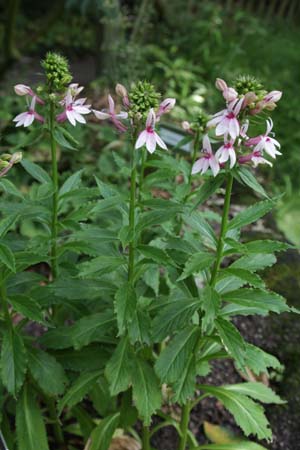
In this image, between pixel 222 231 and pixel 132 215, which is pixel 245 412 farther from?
pixel 132 215

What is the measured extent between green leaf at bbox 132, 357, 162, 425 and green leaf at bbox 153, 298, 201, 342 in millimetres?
177

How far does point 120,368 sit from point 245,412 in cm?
49

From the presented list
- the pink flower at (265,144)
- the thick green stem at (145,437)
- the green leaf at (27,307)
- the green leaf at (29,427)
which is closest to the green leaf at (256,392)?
the thick green stem at (145,437)

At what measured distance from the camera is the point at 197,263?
1695 mm

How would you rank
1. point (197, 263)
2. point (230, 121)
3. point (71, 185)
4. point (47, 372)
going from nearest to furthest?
point (230, 121) < point (197, 263) < point (47, 372) < point (71, 185)

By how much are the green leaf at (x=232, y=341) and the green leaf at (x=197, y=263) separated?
0.21m

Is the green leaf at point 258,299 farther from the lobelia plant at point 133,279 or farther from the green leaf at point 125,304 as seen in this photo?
the green leaf at point 125,304

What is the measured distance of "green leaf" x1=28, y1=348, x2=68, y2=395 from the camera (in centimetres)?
193

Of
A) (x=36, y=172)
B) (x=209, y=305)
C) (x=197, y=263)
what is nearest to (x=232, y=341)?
(x=209, y=305)

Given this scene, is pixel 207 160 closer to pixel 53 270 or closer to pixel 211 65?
pixel 53 270

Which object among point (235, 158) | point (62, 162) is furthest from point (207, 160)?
point (62, 162)

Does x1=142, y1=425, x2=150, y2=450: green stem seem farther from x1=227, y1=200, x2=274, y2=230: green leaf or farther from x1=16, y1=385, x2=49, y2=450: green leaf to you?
x1=227, y1=200, x2=274, y2=230: green leaf

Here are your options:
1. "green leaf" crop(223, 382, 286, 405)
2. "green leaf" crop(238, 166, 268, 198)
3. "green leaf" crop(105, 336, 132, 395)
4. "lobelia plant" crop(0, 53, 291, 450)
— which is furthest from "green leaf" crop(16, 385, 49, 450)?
"green leaf" crop(238, 166, 268, 198)

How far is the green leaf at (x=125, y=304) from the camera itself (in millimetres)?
1718
